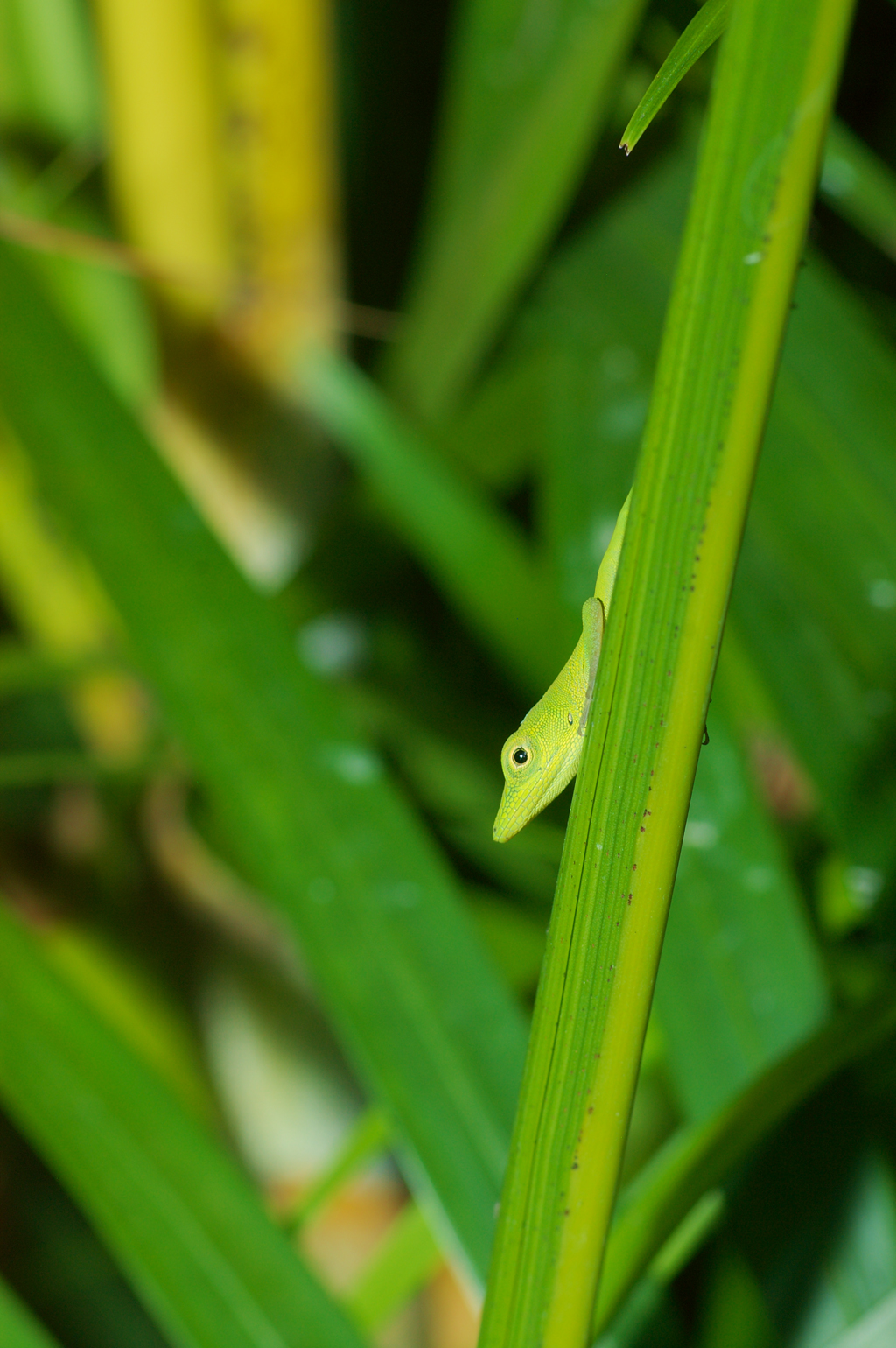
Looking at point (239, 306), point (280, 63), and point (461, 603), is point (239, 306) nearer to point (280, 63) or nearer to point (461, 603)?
point (280, 63)

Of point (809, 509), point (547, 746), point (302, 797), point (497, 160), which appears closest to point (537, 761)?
point (547, 746)

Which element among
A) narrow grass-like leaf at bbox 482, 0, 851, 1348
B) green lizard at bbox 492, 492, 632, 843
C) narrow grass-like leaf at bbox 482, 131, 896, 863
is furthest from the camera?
narrow grass-like leaf at bbox 482, 131, 896, 863

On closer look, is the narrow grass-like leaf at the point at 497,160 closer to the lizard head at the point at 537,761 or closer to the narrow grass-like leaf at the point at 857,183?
the narrow grass-like leaf at the point at 857,183

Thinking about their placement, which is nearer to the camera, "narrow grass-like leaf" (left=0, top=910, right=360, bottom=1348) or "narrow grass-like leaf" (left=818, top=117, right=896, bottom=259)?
"narrow grass-like leaf" (left=0, top=910, right=360, bottom=1348)

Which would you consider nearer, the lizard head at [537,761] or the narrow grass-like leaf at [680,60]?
the narrow grass-like leaf at [680,60]

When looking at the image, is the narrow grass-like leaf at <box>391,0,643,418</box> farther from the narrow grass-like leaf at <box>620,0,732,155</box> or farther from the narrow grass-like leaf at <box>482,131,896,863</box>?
the narrow grass-like leaf at <box>620,0,732,155</box>

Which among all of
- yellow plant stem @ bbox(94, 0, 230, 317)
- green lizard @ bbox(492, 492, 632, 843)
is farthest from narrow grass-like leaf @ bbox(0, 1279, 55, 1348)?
yellow plant stem @ bbox(94, 0, 230, 317)

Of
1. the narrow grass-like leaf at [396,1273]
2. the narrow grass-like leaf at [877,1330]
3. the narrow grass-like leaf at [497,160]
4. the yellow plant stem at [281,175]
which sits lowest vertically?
the narrow grass-like leaf at [877,1330]

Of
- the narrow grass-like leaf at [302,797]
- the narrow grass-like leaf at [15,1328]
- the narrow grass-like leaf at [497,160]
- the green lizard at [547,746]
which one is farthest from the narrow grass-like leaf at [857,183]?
the narrow grass-like leaf at [15,1328]
